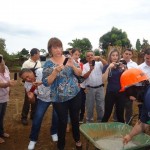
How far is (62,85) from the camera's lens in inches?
152

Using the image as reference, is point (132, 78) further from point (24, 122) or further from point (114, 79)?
point (24, 122)

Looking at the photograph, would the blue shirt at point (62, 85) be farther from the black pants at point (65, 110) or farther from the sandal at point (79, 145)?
the sandal at point (79, 145)

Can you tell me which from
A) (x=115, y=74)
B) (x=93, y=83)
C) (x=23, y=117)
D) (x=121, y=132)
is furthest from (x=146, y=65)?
(x=23, y=117)

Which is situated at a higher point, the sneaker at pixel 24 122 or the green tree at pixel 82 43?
the green tree at pixel 82 43

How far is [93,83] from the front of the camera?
5379 mm

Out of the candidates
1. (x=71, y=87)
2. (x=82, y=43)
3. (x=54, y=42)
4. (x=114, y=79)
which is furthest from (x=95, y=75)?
(x=82, y=43)

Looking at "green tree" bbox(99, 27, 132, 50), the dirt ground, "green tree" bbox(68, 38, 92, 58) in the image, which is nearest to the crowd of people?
the dirt ground

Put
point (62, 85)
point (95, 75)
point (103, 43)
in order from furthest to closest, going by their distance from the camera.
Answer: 1. point (103, 43)
2. point (95, 75)
3. point (62, 85)

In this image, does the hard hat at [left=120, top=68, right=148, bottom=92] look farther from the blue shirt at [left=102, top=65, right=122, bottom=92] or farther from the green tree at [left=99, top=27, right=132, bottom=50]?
the green tree at [left=99, top=27, right=132, bottom=50]

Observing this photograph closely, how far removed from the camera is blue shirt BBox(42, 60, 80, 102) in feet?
12.6

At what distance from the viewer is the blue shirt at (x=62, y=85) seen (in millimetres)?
3855

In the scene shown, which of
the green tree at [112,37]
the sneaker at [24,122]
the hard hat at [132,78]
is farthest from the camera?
the green tree at [112,37]

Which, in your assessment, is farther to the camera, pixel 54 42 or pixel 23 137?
pixel 23 137

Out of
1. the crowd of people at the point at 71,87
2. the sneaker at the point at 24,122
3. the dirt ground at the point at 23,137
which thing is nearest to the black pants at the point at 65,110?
the crowd of people at the point at 71,87
